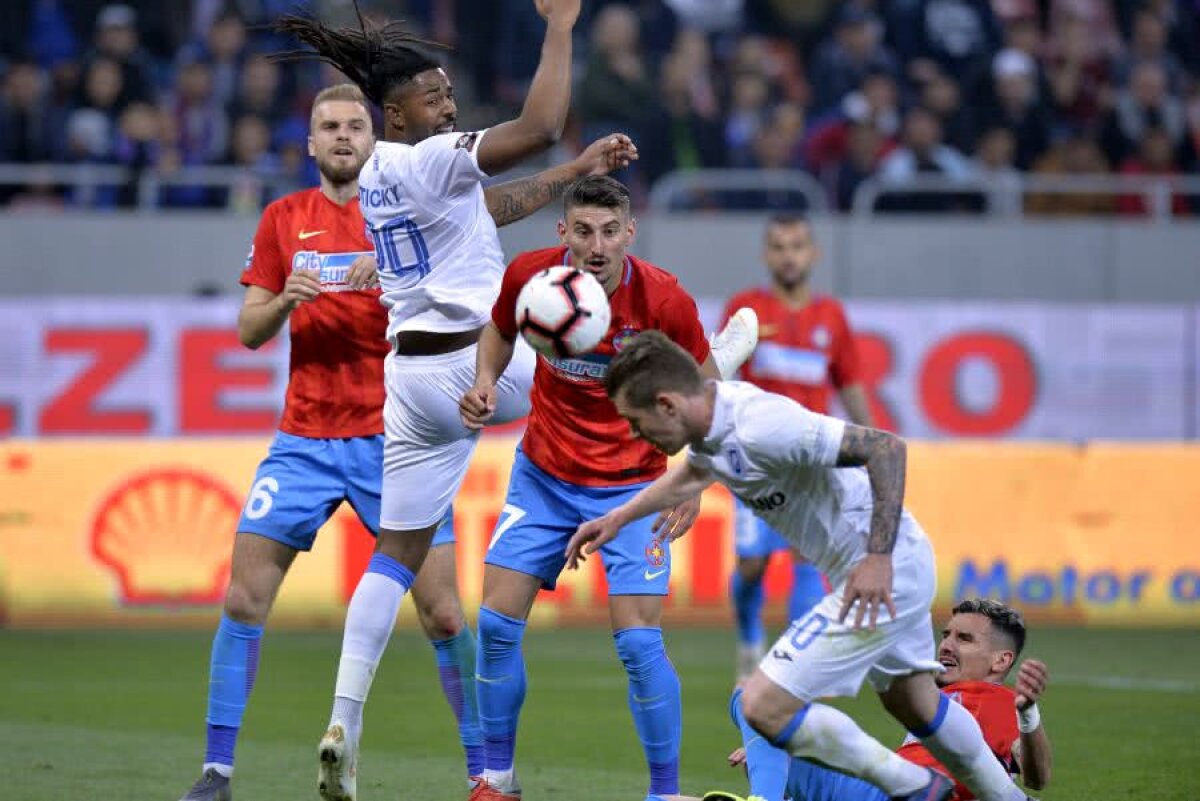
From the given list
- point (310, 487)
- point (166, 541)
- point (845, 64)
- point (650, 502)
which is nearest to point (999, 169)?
point (845, 64)

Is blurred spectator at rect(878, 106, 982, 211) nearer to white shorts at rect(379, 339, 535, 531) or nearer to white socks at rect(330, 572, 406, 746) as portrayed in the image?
white shorts at rect(379, 339, 535, 531)

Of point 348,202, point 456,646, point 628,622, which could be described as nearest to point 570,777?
point 456,646

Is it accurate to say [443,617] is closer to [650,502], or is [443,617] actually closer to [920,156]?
[650,502]

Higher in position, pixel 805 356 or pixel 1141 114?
pixel 1141 114

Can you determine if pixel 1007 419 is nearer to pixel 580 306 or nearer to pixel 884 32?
pixel 884 32

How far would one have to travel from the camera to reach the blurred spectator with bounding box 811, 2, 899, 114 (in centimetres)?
1795

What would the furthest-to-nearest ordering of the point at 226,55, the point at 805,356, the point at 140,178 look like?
the point at 226,55 < the point at 140,178 < the point at 805,356

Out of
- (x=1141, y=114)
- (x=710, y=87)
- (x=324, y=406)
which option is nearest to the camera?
(x=324, y=406)

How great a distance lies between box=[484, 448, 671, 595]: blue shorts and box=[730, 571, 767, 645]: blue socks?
13.3 ft

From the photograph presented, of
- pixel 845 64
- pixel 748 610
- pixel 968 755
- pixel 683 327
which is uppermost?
pixel 845 64

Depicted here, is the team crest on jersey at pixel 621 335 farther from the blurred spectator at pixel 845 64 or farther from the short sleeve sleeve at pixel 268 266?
the blurred spectator at pixel 845 64

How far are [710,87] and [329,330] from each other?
36.0 feet

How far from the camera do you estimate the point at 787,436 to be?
576cm

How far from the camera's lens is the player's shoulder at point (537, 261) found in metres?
6.88
